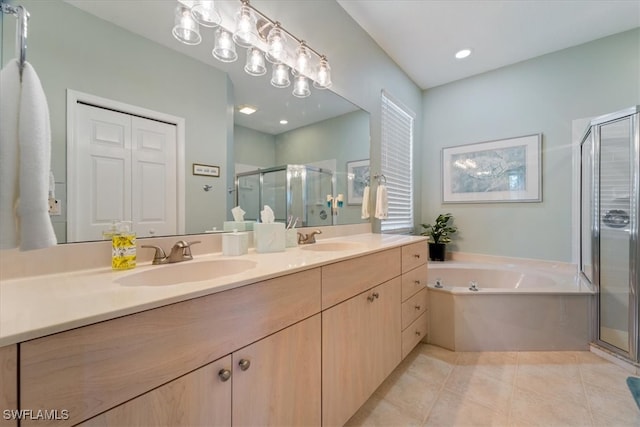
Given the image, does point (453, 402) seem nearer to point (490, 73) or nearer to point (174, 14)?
point (174, 14)

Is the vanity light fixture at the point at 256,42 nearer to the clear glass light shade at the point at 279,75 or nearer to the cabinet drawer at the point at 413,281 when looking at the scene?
the clear glass light shade at the point at 279,75

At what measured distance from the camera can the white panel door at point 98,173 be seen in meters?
0.86

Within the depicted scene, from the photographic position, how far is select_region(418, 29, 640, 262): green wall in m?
2.24

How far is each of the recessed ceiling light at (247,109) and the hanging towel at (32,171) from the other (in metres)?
0.87

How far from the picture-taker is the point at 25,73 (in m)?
0.53

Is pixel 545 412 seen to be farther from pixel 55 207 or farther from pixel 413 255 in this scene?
pixel 55 207

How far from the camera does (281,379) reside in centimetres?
85

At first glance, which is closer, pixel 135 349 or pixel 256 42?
pixel 135 349

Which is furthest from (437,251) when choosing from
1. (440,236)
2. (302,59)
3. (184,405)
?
(184,405)

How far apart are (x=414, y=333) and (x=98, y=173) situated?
6.34 feet

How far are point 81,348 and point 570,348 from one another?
2.81m

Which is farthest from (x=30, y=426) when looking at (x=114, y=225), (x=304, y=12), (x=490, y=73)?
(x=490, y=73)

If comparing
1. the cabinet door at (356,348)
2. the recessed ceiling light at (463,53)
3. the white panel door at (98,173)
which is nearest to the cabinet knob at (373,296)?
the cabinet door at (356,348)

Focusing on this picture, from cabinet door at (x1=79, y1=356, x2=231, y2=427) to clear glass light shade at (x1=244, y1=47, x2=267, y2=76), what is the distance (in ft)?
4.40
